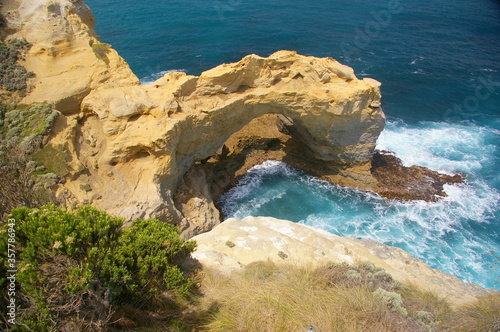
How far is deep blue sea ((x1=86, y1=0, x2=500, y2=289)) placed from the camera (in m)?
26.5

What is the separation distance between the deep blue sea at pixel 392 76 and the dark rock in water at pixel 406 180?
85 centimetres

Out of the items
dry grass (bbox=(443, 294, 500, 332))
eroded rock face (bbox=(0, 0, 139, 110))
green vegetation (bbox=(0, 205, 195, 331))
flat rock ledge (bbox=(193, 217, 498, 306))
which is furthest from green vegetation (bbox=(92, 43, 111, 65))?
dry grass (bbox=(443, 294, 500, 332))

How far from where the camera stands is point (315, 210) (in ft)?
91.0

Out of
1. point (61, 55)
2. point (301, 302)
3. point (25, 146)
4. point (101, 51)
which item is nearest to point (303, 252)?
point (301, 302)

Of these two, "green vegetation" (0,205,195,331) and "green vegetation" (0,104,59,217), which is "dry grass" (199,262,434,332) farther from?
"green vegetation" (0,104,59,217)

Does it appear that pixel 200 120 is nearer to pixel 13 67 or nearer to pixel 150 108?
pixel 150 108

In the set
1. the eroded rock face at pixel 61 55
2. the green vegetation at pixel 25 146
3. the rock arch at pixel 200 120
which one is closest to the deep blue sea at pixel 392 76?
the rock arch at pixel 200 120

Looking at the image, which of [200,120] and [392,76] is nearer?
[200,120]

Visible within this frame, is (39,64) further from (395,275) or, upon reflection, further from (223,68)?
(395,275)

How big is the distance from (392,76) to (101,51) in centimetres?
3467

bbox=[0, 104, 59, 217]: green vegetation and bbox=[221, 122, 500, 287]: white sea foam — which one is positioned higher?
bbox=[0, 104, 59, 217]: green vegetation

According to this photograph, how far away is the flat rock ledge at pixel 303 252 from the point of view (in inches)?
610

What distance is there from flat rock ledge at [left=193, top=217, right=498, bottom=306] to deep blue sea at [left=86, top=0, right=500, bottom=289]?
3.17 meters

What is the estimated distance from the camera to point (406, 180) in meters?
30.4
